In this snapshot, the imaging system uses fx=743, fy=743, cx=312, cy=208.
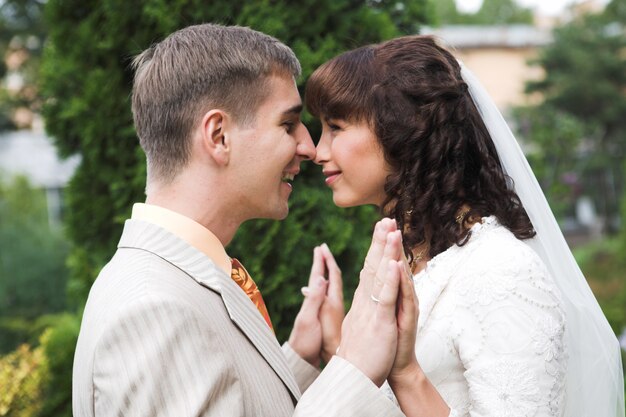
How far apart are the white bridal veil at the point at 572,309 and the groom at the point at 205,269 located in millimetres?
774

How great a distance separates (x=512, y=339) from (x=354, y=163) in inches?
33.3

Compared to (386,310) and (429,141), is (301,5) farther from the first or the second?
(386,310)

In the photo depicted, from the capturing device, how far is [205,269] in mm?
2082

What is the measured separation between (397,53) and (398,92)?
0.15m

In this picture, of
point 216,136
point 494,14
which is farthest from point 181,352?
point 494,14

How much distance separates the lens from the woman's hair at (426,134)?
2637 mm

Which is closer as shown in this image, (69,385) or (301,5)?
A: (301,5)

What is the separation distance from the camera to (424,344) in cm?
246

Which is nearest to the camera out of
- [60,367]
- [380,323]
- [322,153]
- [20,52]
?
[380,323]

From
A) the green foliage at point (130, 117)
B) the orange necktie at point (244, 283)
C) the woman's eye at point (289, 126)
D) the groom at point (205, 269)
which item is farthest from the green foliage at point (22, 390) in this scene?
the woman's eye at point (289, 126)

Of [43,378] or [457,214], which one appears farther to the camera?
[43,378]

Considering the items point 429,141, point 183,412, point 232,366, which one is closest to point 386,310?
point 232,366

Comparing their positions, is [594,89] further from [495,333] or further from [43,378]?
[495,333]

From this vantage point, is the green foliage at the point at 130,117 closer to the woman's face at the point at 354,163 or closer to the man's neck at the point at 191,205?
the woman's face at the point at 354,163
